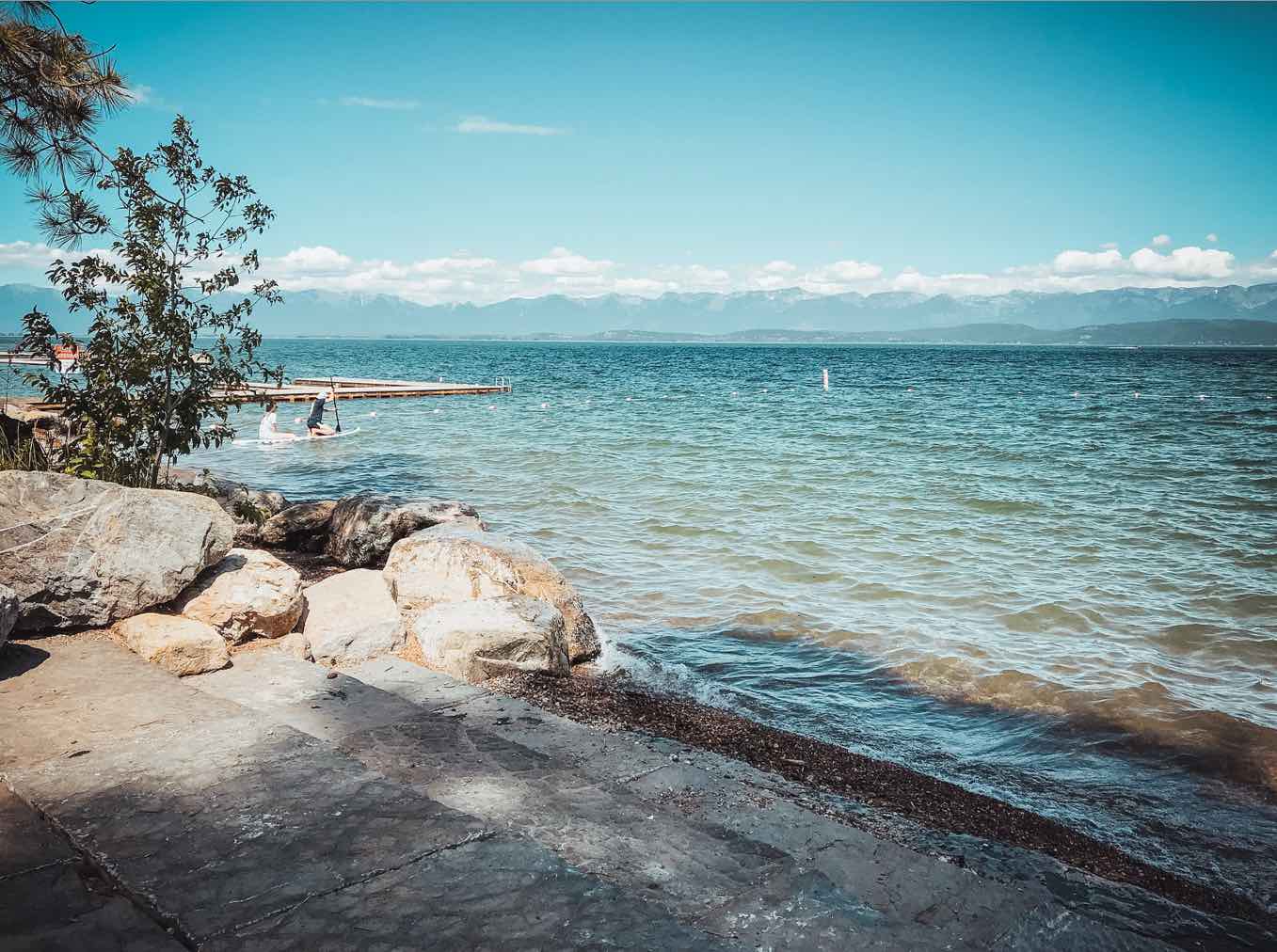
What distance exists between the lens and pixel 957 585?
32.7 feet

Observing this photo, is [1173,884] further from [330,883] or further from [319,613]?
[319,613]

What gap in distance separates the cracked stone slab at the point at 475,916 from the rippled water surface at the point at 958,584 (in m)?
3.85

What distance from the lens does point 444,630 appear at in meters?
6.26

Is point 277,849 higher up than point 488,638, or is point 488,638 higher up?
point 277,849

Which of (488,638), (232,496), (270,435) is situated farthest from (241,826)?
(270,435)

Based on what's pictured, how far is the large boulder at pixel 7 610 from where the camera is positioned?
4.24m

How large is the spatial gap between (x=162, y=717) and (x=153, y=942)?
6.37 feet

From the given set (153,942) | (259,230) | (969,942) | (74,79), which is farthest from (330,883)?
(259,230)

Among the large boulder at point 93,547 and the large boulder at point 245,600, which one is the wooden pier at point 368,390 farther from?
the large boulder at point 93,547

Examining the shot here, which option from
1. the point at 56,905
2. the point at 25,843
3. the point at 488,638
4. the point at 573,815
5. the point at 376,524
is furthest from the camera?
the point at 376,524

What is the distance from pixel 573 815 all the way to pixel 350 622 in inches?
145

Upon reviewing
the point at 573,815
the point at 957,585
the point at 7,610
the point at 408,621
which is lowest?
the point at 957,585

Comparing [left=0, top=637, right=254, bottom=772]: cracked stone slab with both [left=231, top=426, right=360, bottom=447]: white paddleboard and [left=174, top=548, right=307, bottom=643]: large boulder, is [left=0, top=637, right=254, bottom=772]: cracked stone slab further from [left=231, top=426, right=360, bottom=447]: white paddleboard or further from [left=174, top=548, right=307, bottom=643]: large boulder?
[left=231, top=426, right=360, bottom=447]: white paddleboard

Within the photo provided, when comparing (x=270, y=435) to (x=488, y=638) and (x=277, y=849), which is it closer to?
(x=488, y=638)
